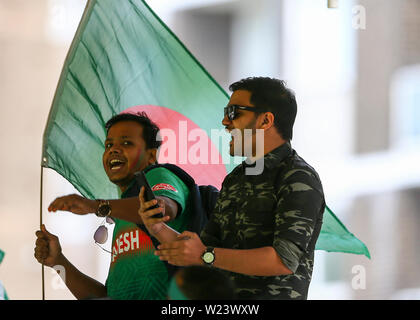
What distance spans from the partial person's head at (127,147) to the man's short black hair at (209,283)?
0.62 m

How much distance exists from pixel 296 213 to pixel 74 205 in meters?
0.67

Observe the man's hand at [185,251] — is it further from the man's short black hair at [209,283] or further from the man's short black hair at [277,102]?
the man's short black hair at [277,102]

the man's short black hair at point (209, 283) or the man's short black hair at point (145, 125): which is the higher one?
the man's short black hair at point (145, 125)

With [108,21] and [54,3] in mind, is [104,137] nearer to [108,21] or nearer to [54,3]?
[108,21]

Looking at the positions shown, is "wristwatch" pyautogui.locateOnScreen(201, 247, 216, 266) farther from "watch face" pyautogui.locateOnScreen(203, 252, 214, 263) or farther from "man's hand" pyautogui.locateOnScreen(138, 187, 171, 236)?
"man's hand" pyautogui.locateOnScreen(138, 187, 171, 236)

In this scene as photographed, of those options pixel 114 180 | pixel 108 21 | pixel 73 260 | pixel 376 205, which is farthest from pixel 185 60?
pixel 376 205

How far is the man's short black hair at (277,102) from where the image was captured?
1.99 m

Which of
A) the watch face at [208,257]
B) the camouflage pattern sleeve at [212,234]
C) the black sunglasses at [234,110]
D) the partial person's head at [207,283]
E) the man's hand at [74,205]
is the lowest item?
the partial person's head at [207,283]

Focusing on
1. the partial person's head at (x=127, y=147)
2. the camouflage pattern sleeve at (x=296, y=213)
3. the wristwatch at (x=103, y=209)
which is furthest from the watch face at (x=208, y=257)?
the partial person's head at (x=127, y=147)

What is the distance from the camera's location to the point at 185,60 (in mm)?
2682

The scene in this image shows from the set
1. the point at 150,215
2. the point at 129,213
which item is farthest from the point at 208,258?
the point at 129,213

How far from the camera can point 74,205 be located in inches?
80.8

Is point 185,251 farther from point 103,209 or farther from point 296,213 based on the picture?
point 103,209

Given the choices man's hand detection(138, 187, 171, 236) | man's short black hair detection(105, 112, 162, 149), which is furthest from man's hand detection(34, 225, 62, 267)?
man's hand detection(138, 187, 171, 236)
